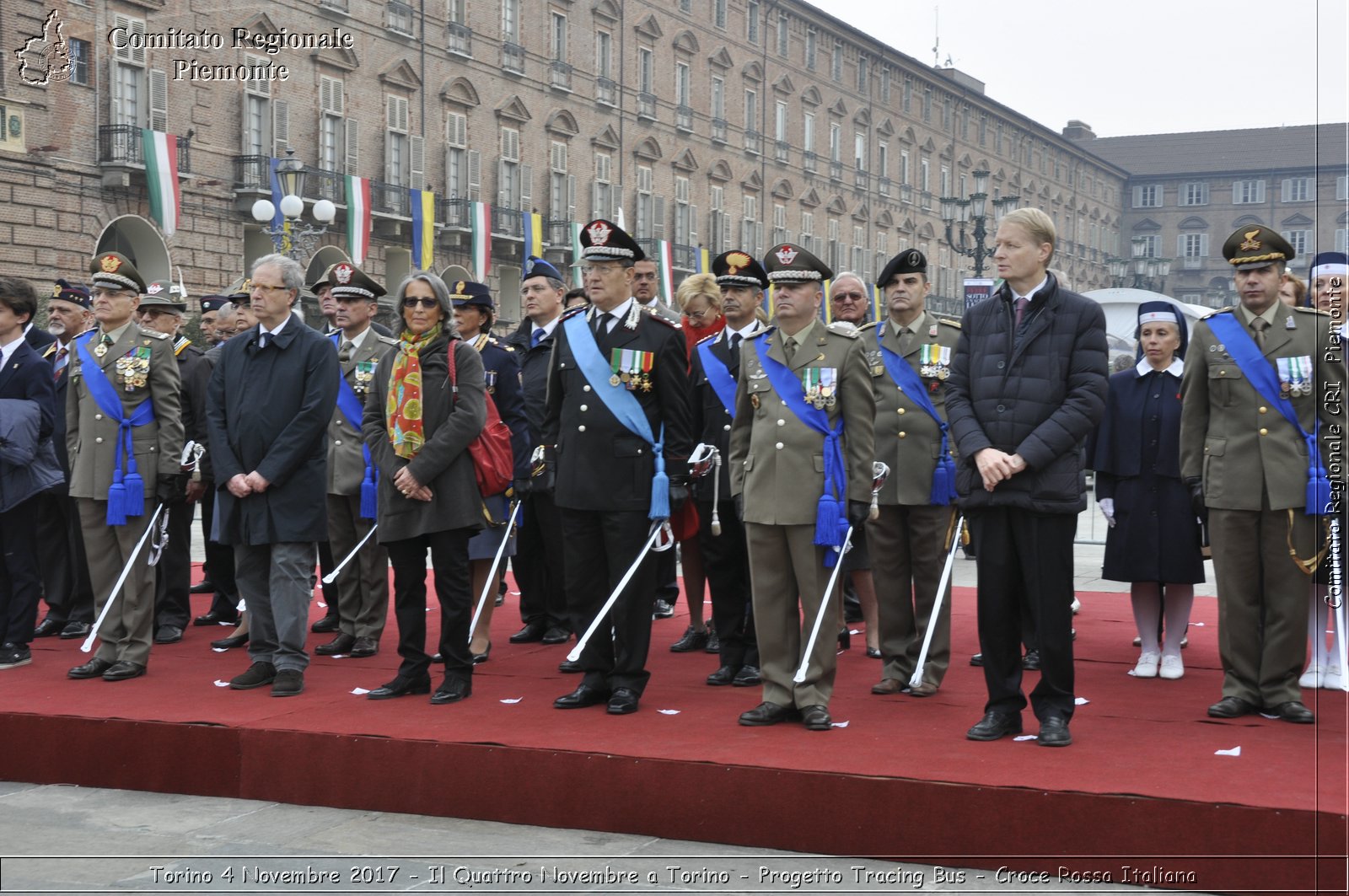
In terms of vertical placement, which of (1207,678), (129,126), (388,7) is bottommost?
(1207,678)

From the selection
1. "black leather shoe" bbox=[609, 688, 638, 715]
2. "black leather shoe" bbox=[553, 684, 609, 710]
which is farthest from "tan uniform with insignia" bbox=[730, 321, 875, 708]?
"black leather shoe" bbox=[553, 684, 609, 710]

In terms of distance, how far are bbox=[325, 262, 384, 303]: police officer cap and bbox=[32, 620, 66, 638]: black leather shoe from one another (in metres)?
2.68

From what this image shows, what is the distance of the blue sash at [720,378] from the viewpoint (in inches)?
290

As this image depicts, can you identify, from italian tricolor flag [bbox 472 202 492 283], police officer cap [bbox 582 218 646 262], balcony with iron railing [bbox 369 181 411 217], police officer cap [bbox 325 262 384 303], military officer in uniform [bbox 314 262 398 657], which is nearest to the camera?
police officer cap [bbox 582 218 646 262]

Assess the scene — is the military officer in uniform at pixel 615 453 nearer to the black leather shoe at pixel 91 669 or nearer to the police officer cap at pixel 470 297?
the police officer cap at pixel 470 297

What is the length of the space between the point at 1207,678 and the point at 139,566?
508cm

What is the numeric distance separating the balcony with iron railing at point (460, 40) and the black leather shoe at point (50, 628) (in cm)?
3052

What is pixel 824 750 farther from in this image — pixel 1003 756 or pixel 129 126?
pixel 129 126

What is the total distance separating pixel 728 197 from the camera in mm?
51438

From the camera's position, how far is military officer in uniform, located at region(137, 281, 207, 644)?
28.6ft

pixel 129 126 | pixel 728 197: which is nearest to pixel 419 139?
pixel 129 126

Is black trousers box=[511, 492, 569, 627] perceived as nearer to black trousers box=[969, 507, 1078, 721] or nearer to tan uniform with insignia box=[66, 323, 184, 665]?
tan uniform with insignia box=[66, 323, 184, 665]

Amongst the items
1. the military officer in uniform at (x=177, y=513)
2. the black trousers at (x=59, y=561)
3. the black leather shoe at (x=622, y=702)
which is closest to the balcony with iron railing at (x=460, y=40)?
the military officer in uniform at (x=177, y=513)

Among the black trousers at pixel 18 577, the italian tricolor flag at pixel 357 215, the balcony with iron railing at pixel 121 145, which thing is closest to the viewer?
the black trousers at pixel 18 577
